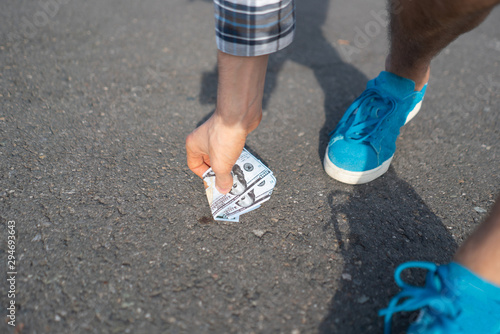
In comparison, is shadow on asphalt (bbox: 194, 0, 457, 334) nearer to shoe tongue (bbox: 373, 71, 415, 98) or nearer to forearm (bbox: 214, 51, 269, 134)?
shoe tongue (bbox: 373, 71, 415, 98)

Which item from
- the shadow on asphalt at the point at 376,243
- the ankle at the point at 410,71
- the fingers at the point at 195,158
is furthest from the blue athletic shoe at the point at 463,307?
the ankle at the point at 410,71

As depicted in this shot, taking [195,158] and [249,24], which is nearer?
[249,24]

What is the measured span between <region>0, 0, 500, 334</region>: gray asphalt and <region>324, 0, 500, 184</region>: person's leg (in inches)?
4.4

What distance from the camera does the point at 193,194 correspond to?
4.77 ft

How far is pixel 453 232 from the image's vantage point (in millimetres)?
1346

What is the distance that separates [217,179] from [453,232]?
949 millimetres

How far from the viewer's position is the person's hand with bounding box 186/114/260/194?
110cm

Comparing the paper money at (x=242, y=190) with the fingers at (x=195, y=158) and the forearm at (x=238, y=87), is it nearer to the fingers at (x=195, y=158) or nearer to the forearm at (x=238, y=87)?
the fingers at (x=195, y=158)

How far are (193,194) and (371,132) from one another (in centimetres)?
82

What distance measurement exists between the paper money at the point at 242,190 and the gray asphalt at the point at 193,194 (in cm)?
5

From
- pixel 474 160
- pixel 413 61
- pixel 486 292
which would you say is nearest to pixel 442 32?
pixel 413 61

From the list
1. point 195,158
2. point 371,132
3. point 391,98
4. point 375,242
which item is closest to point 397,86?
point 391,98

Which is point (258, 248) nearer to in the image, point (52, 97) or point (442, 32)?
point (442, 32)

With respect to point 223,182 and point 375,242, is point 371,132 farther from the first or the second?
point 223,182
